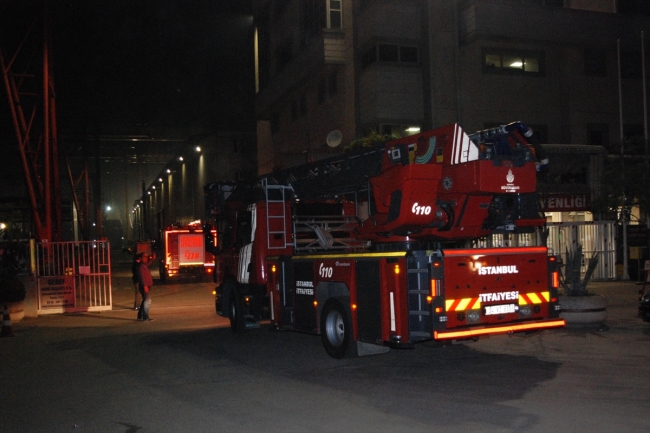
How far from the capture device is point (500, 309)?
9625 millimetres

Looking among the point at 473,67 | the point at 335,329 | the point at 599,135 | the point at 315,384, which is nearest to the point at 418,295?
the point at 315,384

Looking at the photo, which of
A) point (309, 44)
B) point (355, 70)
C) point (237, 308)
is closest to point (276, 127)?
point (309, 44)

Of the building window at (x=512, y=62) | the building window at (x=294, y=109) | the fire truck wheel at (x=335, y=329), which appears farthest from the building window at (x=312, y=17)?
the fire truck wheel at (x=335, y=329)

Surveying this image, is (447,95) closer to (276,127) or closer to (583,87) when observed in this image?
(583,87)

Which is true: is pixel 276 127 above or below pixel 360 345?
above

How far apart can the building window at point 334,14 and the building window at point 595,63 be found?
11.4 meters

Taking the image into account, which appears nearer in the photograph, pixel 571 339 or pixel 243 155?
pixel 571 339

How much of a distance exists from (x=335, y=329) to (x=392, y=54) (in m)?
19.0

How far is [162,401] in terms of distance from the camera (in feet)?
28.1

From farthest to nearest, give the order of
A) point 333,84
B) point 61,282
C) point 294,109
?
point 294,109 < point 333,84 < point 61,282

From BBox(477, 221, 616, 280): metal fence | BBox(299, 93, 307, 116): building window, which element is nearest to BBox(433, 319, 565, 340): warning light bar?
BBox(477, 221, 616, 280): metal fence

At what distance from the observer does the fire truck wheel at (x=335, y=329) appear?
10617 mm

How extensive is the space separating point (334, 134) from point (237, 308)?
9.26 metres

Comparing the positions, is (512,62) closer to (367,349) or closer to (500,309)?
(367,349)
